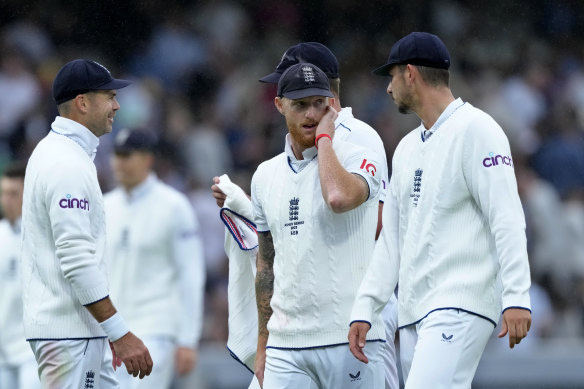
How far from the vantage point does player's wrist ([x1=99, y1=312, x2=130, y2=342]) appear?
6344 millimetres

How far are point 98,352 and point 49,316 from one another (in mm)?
333

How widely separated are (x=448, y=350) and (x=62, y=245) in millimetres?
2058

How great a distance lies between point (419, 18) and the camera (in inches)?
635

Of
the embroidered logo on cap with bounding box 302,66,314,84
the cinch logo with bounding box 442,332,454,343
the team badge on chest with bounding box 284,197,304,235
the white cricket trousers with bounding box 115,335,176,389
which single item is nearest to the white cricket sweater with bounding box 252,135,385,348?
the team badge on chest with bounding box 284,197,304,235

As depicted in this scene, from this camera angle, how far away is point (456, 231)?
5914 mm

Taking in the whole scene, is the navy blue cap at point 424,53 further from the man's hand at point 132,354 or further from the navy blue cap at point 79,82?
the man's hand at point 132,354

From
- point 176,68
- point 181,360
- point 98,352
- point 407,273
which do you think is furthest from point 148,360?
point 176,68

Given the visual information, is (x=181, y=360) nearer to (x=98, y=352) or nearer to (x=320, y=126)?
(x=98, y=352)

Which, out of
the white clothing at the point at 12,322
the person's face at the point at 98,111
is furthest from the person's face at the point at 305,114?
the white clothing at the point at 12,322

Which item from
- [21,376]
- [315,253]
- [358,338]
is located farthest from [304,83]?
[21,376]

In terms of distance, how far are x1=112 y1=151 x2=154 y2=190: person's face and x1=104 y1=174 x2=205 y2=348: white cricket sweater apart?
0.22 ft

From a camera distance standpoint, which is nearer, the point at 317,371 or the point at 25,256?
the point at 317,371

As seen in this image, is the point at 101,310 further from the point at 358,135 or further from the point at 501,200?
the point at 501,200

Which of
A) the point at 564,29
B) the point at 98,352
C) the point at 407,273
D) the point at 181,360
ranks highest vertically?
the point at 564,29
